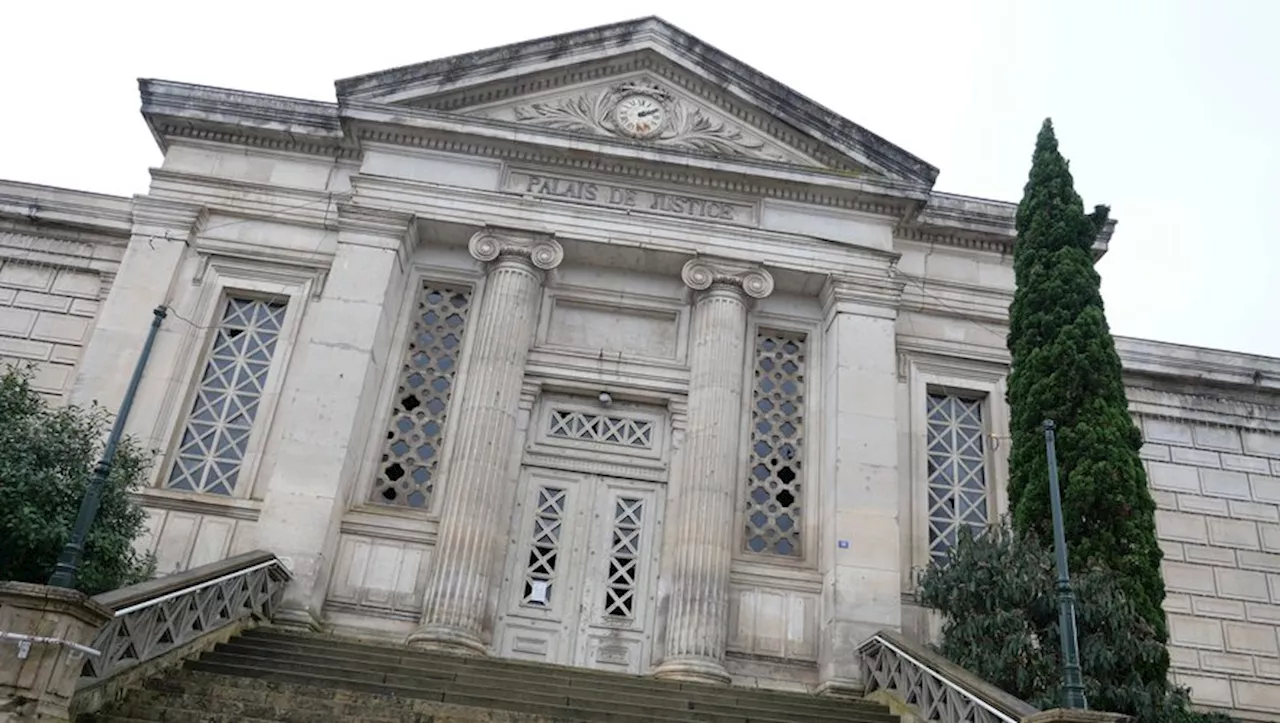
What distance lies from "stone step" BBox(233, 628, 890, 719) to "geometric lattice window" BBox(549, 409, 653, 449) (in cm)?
435

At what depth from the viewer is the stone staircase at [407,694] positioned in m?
10.0

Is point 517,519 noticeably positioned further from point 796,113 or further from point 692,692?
point 796,113

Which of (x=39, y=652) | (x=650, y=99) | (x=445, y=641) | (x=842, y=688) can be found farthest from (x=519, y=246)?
(x=39, y=652)

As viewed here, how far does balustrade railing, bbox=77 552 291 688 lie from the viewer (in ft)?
31.7

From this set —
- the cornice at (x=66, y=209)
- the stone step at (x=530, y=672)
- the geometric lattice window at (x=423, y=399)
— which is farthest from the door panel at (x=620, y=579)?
the cornice at (x=66, y=209)

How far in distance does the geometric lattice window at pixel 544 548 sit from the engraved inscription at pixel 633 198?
4.82 metres

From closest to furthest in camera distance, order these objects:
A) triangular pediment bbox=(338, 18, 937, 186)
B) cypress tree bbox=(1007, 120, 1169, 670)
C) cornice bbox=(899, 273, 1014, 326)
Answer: cypress tree bbox=(1007, 120, 1169, 670) → triangular pediment bbox=(338, 18, 937, 186) → cornice bbox=(899, 273, 1014, 326)

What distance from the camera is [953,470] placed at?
1708 cm

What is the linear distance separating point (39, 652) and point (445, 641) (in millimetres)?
6141

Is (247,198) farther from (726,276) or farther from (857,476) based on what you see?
(857,476)

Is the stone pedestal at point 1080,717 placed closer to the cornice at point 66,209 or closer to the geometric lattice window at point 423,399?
the geometric lattice window at point 423,399

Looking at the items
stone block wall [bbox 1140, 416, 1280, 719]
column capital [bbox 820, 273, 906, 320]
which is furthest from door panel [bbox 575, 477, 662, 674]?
stone block wall [bbox 1140, 416, 1280, 719]

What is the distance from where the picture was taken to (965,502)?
662 inches

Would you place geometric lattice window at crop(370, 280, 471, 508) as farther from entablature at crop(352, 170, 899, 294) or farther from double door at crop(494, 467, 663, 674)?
double door at crop(494, 467, 663, 674)
